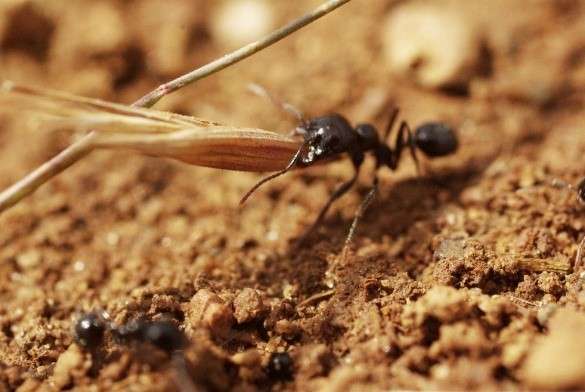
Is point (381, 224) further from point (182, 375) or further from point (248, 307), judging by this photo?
point (182, 375)

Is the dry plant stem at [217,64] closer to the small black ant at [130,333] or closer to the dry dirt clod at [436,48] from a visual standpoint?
the small black ant at [130,333]

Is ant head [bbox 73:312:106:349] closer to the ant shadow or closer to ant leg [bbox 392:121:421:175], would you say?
the ant shadow

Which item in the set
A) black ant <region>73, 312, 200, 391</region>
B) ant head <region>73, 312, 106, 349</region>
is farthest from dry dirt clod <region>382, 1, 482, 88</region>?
ant head <region>73, 312, 106, 349</region>

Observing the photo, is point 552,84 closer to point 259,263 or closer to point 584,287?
point 584,287

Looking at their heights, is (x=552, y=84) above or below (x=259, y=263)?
above

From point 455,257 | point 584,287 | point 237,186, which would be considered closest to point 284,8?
point 237,186
